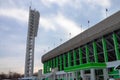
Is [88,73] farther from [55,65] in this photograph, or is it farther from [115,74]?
[55,65]

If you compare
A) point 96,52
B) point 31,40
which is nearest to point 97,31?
point 96,52

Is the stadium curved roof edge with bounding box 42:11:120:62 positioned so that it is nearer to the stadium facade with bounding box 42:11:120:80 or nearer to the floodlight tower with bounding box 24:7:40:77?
the stadium facade with bounding box 42:11:120:80

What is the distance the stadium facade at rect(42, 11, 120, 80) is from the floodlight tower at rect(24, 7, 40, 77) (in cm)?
3374

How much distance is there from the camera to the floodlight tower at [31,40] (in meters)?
84.1

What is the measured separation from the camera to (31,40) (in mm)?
86750

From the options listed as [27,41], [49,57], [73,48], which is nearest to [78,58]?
[73,48]

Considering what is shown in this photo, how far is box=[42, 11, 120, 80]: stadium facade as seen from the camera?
3341cm

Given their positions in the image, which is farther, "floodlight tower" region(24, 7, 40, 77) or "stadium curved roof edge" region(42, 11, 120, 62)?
"floodlight tower" region(24, 7, 40, 77)

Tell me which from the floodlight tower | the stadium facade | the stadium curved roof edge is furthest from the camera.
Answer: the floodlight tower

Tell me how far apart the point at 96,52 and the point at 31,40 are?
169ft

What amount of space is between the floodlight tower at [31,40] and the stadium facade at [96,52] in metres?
33.7

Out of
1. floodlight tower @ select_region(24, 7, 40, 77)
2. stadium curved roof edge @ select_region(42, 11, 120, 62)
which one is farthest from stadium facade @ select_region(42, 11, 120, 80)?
floodlight tower @ select_region(24, 7, 40, 77)

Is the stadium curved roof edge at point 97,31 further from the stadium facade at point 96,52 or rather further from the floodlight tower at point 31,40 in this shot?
the floodlight tower at point 31,40

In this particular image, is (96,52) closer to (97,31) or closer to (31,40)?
(97,31)
